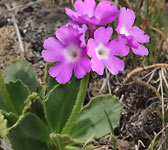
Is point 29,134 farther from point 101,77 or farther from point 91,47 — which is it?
point 101,77

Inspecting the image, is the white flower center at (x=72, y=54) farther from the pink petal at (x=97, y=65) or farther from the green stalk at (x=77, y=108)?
the green stalk at (x=77, y=108)

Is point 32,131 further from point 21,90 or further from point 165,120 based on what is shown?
point 165,120

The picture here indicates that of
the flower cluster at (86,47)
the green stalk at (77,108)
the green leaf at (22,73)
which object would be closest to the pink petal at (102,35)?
the flower cluster at (86,47)

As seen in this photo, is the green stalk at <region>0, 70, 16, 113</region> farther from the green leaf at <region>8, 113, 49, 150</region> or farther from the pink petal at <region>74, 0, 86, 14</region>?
the pink petal at <region>74, 0, 86, 14</region>

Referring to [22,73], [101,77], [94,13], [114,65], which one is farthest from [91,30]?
[101,77]

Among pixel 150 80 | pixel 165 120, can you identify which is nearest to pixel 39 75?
pixel 150 80

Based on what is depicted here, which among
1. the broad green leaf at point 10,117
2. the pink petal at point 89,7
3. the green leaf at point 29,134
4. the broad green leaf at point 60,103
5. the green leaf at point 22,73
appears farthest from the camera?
the green leaf at point 22,73

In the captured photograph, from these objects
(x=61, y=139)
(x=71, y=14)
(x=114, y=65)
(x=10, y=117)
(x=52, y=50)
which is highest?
(x=71, y=14)
